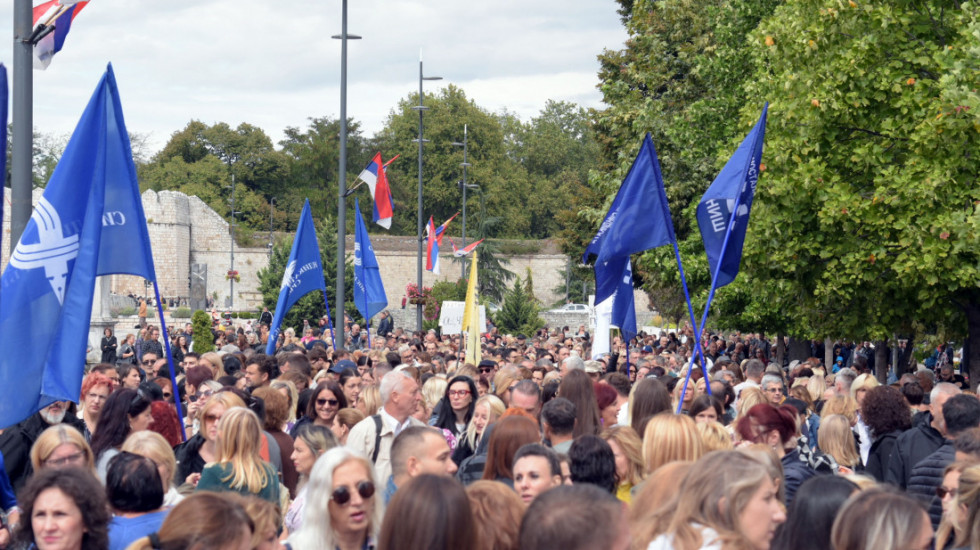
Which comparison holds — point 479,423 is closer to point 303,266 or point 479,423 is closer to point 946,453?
point 946,453

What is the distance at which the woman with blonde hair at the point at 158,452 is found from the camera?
5.54 m

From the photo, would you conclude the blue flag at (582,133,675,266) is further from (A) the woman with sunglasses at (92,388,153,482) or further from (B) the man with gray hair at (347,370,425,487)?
(A) the woman with sunglasses at (92,388,153,482)

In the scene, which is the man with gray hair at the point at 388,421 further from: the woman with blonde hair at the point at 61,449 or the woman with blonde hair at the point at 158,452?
the woman with blonde hair at the point at 61,449

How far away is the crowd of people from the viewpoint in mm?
3904

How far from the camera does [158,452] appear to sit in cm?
559

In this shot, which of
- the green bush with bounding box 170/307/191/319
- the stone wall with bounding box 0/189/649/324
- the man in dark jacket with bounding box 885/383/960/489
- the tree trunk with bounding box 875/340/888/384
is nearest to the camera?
the man in dark jacket with bounding box 885/383/960/489

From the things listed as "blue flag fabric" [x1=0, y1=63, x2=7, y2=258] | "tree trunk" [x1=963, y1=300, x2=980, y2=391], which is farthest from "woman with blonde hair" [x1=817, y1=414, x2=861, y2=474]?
"tree trunk" [x1=963, y1=300, x2=980, y2=391]

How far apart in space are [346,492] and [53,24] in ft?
17.9

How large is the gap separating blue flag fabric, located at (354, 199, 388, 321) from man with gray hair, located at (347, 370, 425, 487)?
40.6 feet

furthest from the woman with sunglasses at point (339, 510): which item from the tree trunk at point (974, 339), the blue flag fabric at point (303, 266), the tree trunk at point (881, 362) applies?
the tree trunk at point (881, 362)

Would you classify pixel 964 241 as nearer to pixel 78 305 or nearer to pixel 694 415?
pixel 694 415

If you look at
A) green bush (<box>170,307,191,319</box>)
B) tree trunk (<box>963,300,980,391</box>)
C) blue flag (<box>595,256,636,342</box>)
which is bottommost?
green bush (<box>170,307,191,319</box>)

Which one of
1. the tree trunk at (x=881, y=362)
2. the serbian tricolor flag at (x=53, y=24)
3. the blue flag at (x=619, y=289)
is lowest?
the tree trunk at (x=881, y=362)

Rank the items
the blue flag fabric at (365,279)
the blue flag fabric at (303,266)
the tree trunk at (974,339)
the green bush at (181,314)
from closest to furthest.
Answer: the blue flag fabric at (303,266), the tree trunk at (974,339), the blue flag fabric at (365,279), the green bush at (181,314)
